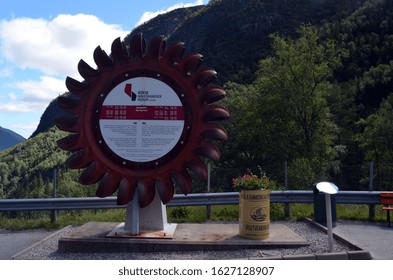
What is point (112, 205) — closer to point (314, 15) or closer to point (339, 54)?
point (339, 54)

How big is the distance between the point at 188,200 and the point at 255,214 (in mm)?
3199

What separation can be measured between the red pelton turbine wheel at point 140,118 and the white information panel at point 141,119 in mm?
19

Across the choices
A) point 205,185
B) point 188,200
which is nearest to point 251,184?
point 188,200

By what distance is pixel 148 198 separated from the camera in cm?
839

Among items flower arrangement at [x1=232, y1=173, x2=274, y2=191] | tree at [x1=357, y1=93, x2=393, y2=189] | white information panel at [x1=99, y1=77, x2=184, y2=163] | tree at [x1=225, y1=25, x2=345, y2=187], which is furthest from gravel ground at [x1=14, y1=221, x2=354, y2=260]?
tree at [x1=357, y1=93, x2=393, y2=189]

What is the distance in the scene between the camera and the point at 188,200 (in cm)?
1133

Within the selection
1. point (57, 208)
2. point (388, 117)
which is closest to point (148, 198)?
point (57, 208)

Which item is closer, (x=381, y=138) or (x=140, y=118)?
(x=140, y=118)

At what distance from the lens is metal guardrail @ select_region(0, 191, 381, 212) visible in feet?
34.9

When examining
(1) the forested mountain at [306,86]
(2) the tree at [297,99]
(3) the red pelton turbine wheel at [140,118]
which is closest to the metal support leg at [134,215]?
(3) the red pelton turbine wheel at [140,118]

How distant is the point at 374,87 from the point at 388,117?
2874 centimetres

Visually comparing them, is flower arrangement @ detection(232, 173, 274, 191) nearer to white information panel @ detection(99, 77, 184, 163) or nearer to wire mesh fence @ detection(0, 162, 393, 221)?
white information panel @ detection(99, 77, 184, 163)

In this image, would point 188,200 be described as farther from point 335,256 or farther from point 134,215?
point 335,256

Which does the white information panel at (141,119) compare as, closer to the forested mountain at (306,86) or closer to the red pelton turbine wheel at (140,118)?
the red pelton turbine wheel at (140,118)
